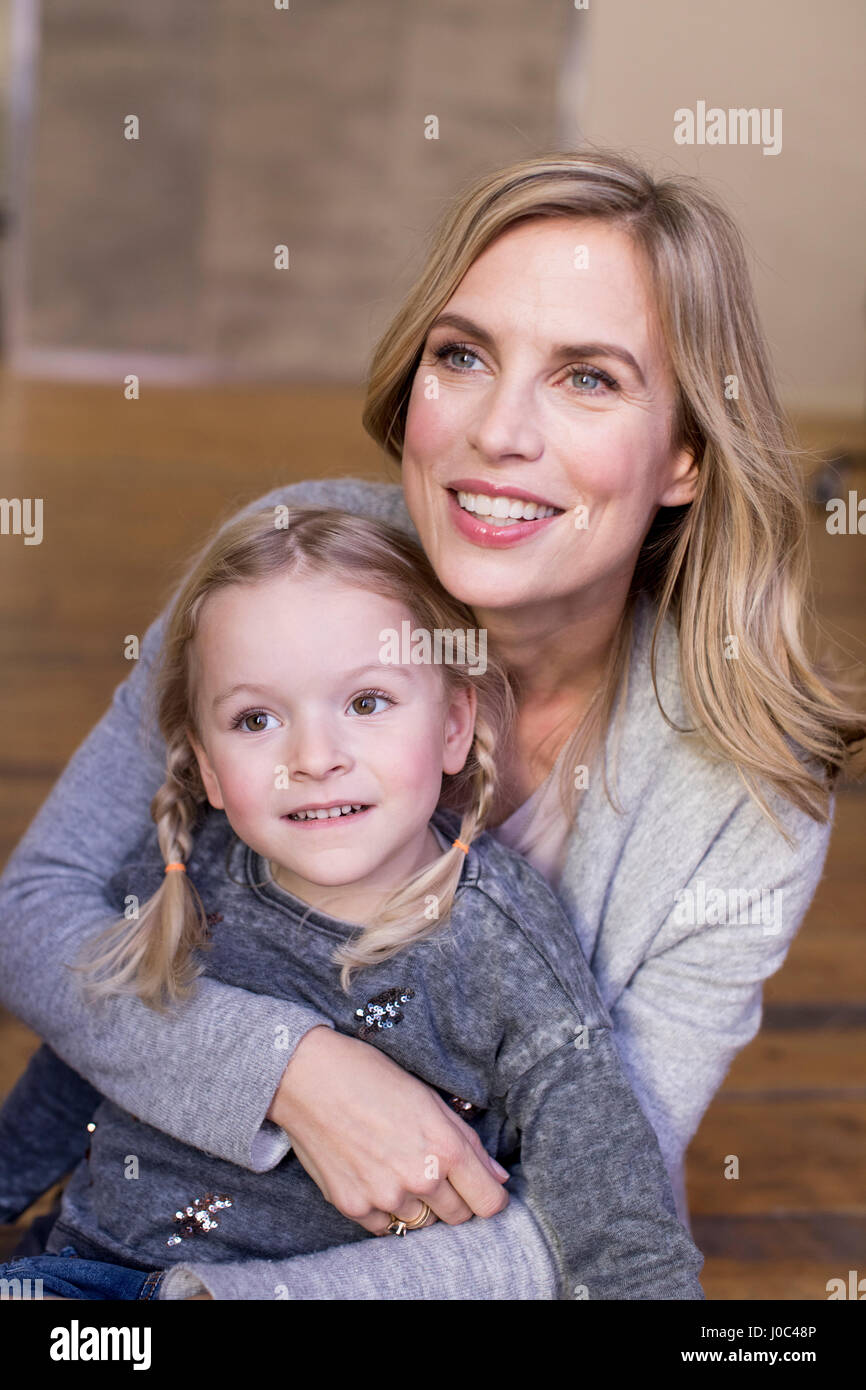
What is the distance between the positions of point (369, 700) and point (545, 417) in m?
0.28

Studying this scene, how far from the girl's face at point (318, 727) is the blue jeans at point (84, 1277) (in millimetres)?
344

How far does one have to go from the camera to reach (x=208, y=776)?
1349 mm

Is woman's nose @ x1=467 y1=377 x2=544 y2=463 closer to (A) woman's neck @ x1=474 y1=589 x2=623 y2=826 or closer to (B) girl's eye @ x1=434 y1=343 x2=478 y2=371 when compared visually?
(B) girl's eye @ x1=434 y1=343 x2=478 y2=371

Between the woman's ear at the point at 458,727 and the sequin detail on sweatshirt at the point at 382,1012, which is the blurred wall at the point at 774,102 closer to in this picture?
the woman's ear at the point at 458,727

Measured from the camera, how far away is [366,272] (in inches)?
290

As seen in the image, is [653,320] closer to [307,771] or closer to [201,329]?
[307,771]

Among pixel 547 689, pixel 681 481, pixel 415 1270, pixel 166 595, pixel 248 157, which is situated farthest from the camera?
pixel 248 157

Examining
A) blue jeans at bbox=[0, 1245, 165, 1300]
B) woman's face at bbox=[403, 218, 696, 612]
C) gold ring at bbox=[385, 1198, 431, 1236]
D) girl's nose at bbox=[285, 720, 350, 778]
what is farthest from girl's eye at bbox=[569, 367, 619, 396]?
blue jeans at bbox=[0, 1245, 165, 1300]

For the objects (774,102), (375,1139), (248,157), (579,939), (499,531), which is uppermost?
(774,102)

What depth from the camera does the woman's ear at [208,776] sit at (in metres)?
1.34

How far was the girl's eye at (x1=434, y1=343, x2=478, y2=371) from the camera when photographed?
137 centimetres

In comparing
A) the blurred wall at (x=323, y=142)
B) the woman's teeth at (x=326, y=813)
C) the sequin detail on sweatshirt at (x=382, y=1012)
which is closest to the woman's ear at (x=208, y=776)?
the woman's teeth at (x=326, y=813)

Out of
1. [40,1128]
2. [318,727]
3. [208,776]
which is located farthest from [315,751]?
[40,1128]

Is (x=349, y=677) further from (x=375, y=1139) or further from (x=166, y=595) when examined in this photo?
(x=166, y=595)
